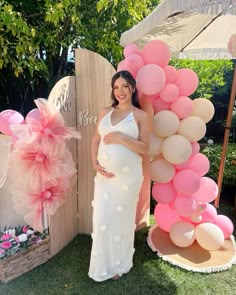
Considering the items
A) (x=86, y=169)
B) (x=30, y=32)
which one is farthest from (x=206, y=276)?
(x=30, y=32)

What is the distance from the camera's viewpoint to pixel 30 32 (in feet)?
10.7

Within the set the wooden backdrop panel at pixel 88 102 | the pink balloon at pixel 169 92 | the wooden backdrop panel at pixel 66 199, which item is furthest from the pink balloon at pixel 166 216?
the pink balloon at pixel 169 92

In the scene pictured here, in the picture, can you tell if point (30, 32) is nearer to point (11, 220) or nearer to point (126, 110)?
point (126, 110)

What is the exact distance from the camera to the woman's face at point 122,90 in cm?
225

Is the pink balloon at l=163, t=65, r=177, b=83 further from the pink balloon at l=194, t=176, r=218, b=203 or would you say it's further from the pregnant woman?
the pink balloon at l=194, t=176, r=218, b=203

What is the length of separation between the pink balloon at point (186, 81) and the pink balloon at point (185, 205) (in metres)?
0.96

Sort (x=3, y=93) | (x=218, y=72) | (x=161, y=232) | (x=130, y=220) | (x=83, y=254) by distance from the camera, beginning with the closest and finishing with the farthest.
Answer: (x=130, y=220)
(x=83, y=254)
(x=161, y=232)
(x=3, y=93)
(x=218, y=72)

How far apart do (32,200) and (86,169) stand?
Answer: 0.67 metres

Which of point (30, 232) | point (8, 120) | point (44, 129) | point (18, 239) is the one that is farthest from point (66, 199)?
point (8, 120)

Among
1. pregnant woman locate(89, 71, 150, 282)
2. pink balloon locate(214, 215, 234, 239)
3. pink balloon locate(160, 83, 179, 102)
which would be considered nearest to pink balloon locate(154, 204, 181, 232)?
pink balloon locate(214, 215, 234, 239)

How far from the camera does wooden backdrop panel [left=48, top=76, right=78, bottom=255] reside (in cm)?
266

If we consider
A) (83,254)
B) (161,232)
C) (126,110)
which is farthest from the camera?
(161,232)

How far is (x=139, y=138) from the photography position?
2.30m

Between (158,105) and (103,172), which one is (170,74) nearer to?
(158,105)
